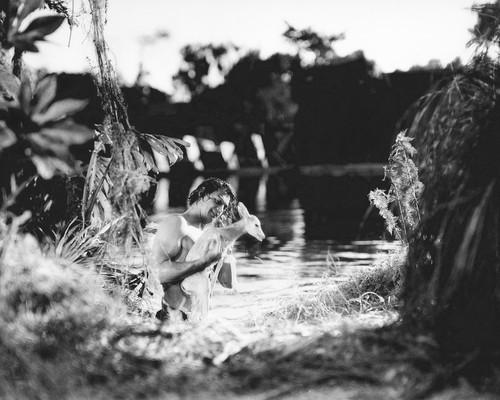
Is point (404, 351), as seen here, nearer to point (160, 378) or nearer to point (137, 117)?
point (160, 378)

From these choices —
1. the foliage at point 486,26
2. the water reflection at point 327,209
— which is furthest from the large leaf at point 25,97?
the water reflection at point 327,209

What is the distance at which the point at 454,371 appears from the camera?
220cm

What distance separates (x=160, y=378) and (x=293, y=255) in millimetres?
12249

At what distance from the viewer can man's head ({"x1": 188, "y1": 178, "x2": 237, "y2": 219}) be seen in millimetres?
4605

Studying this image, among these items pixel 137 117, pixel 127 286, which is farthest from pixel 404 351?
pixel 137 117

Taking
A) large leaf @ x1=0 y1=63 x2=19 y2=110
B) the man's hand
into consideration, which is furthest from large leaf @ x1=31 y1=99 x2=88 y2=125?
the man's hand

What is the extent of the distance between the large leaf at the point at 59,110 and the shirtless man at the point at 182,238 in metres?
1.73

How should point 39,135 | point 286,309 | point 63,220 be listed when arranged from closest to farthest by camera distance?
point 39,135
point 63,220
point 286,309

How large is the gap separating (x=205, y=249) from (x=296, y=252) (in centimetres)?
1087

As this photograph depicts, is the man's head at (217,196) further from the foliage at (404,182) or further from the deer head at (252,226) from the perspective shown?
the foliage at (404,182)

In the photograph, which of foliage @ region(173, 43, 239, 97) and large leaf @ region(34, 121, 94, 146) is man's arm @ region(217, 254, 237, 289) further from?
foliage @ region(173, 43, 239, 97)

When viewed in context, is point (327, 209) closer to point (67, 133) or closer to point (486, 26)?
point (486, 26)

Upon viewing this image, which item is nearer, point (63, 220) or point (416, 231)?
point (416, 231)

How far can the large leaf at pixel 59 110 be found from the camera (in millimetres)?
2660
